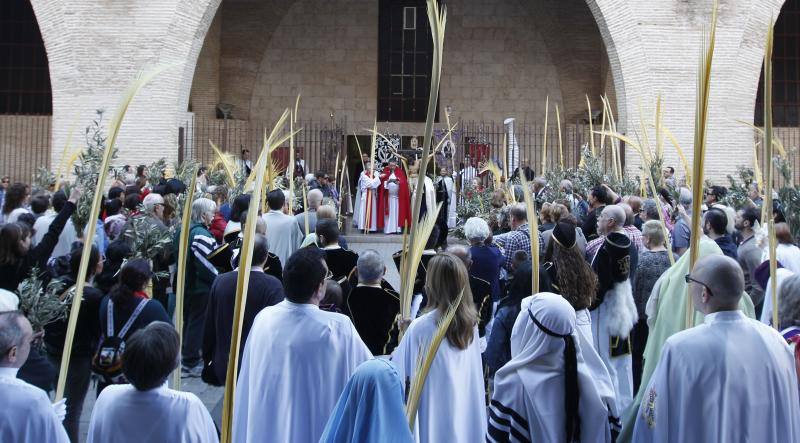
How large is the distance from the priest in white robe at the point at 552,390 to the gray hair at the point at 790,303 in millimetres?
806

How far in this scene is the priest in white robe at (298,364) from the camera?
4121mm

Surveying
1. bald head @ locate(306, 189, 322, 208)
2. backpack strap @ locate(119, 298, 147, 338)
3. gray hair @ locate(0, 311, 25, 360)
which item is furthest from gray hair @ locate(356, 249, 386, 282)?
bald head @ locate(306, 189, 322, 208)

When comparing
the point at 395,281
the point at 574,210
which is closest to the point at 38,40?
the point at 395,281

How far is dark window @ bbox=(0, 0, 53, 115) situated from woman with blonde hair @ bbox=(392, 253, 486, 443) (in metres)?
19.7

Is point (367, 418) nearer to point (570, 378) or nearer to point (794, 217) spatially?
point (570, 378)

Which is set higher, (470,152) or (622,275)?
(470,152)

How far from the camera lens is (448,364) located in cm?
424

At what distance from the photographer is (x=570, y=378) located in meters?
3.69

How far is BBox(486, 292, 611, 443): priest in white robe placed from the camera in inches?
145

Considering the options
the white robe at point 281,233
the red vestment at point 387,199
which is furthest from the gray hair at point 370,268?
the red vestment at point 387,199

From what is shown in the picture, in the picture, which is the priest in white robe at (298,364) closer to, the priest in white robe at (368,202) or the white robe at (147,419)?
the white robe at (147,419)

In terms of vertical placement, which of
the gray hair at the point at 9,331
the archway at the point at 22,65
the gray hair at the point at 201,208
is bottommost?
the gray hair at the point at 9,331

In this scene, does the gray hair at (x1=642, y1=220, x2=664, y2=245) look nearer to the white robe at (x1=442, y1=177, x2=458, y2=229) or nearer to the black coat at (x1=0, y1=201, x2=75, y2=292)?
the black coat at (x1=0, y1=201, x2=75, y2=292)

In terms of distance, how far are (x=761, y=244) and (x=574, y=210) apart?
388 cm
